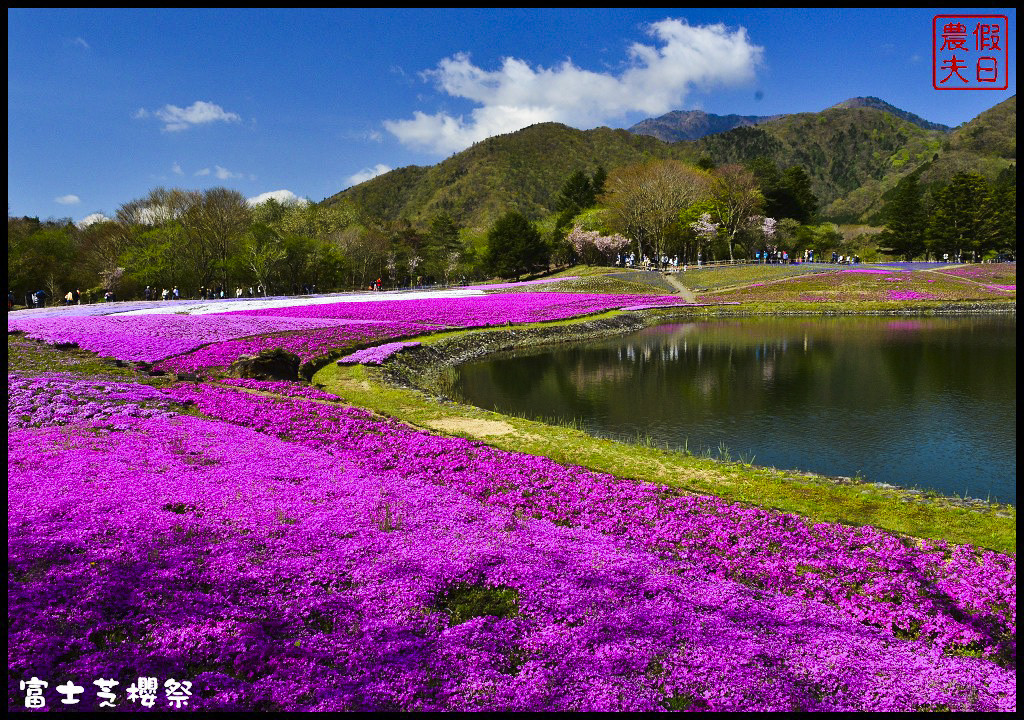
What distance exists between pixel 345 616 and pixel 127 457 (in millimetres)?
7243

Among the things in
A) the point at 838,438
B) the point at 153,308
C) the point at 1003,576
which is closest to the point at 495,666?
the point at 1003,576

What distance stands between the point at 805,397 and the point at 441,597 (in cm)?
1786

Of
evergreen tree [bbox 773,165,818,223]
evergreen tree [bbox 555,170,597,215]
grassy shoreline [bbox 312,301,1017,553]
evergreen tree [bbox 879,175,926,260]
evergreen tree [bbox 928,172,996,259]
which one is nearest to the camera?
grassy shoreline [bbox 312,301,1017,553]

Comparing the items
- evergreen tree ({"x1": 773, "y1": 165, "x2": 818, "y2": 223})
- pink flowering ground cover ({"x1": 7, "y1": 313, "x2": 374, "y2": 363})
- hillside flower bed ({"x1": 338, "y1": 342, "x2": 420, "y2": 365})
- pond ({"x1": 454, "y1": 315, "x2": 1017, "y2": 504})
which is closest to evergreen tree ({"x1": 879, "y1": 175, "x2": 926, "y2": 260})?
evergreen tree ({"x1": 773, "y1": 165, "x2": 818, "y2": 223})

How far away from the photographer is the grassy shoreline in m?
9.74

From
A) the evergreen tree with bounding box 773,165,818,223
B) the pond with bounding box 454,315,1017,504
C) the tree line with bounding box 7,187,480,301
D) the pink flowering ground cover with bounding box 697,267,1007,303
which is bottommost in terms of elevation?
the pond with bounding box 454,315,1017,504

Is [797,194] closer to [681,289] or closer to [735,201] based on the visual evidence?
[735,201]

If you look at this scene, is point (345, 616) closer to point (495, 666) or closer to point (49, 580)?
point (495, 666)

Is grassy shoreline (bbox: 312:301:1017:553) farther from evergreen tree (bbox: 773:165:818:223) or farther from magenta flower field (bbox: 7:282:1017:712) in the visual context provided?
evergreen tree (bbox: 773:165:818:223)

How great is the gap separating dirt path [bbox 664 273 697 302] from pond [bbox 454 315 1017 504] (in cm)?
2204

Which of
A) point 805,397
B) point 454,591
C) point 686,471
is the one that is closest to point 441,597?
point 454,591

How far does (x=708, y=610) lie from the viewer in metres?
6.73

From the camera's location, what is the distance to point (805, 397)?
20328mm

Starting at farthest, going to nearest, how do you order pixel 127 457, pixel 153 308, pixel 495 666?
pixel 153 308
pixel 127 457
pixel 495 666
